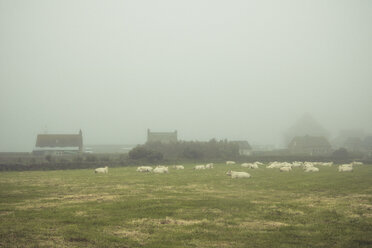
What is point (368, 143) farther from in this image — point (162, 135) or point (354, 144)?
point (162, 135)

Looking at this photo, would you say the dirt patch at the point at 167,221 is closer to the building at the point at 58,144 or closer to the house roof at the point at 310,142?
the building at the point at 58,144

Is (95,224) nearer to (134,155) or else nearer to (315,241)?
(315,241)

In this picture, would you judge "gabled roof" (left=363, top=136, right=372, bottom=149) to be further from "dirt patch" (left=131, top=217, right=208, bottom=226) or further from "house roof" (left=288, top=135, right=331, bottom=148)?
"dirt patch" (left=131, top=217, right=208, bottom=226)

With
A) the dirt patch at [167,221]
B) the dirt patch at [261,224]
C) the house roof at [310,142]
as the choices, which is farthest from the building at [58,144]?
the dirt patch at [261,224]

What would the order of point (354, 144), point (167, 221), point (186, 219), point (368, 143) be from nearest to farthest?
point (167, 221) → point (186, 219) → point (354, 144) → point (368, 143)

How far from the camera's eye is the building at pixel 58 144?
101000 mm

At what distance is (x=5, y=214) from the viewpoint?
14734 mm

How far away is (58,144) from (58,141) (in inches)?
47.6

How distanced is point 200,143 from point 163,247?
75.0 metres

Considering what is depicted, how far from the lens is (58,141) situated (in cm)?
10425

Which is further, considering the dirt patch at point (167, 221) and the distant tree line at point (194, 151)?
the distant tree line at point (194, 151)

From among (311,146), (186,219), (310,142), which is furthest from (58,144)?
(186,219)

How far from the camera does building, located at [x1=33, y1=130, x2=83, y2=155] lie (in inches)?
3976

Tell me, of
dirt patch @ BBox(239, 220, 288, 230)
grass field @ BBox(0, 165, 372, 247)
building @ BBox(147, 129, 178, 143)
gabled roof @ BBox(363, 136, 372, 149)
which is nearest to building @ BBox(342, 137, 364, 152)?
gabled roof @ BBox(363, 136, 372, 149)
